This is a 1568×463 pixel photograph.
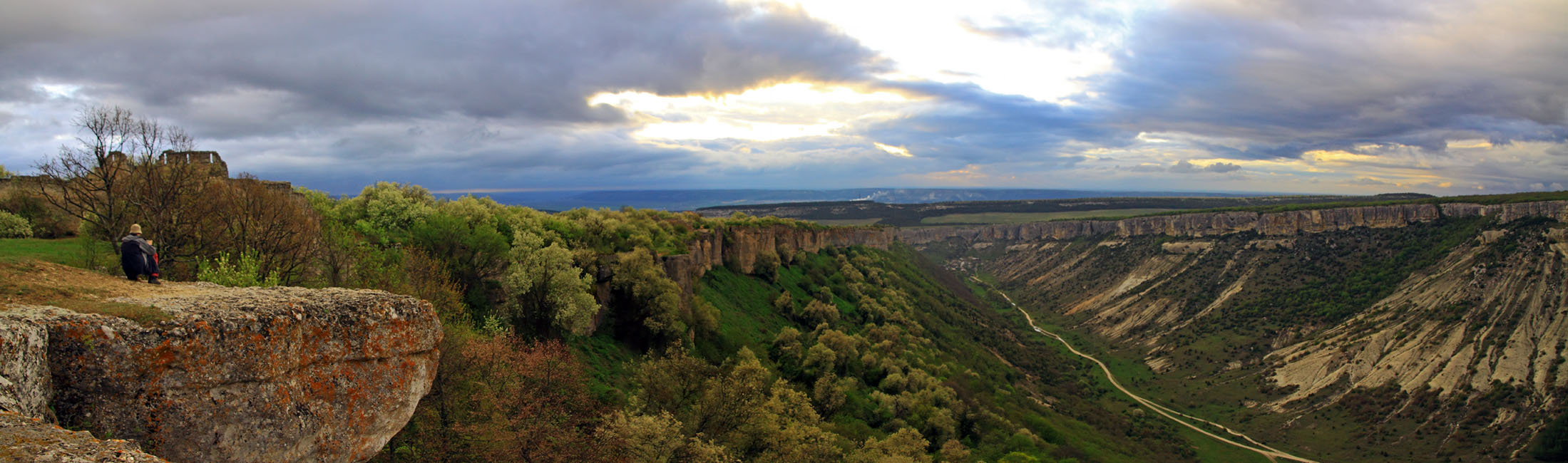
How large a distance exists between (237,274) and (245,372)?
915 centimetres

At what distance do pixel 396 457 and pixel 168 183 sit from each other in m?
12.4

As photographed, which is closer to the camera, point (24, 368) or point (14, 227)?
point (24, 368)

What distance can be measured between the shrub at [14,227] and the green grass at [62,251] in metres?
1.90

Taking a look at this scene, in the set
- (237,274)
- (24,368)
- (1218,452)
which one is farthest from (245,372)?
(1218,452)

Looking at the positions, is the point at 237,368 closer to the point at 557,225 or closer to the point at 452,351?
the point at 452,351

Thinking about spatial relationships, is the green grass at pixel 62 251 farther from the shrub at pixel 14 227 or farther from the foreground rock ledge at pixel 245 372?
the foreground rock ledge at pixel 245 372

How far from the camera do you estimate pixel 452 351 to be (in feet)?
66.2

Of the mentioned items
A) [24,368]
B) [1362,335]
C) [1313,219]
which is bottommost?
[1362,335]

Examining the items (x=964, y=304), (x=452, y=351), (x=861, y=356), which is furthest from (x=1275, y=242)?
(x=452, y=351)

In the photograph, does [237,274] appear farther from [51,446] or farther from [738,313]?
[738,313]

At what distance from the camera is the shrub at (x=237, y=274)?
16656mm

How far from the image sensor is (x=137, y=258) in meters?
12.7

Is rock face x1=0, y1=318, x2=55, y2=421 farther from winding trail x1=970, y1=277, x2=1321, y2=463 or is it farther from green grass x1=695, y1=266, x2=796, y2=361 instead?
winding trail x1=970, y1=277, x2=1321, y2=463

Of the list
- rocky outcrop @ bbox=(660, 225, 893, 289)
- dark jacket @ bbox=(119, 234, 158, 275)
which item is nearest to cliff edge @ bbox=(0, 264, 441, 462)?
dark jacket @ bbox=(119, 234, 158, 275)
